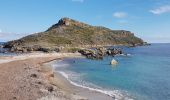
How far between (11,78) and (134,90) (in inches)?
804

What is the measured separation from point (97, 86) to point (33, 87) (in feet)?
41.2

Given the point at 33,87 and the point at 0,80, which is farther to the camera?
the point at 0,80

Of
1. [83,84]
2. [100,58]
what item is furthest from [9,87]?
[100,58]

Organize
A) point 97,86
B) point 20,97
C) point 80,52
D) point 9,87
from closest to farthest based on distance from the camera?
1. point 20,97
2. point 9,87
3. point 97,86
4. point 80,52

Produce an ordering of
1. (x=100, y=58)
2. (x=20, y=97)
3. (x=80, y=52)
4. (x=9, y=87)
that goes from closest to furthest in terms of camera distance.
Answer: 1. (x=20, y=97)
2. (x=9, y=87)
3. (x=100, y=58)
4. (x=80, y=52)

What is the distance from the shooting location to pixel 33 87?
1730 inches

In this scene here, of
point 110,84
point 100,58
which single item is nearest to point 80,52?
point 100,58

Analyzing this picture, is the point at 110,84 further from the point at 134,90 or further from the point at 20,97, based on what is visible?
the point at 20,97

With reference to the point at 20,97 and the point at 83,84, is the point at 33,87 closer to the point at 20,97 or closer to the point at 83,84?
the point at 20,97

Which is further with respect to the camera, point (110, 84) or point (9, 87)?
point (110, 84)

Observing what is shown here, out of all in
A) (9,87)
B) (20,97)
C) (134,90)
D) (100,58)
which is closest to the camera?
(20,97)

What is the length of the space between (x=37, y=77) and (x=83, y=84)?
26.4 feet

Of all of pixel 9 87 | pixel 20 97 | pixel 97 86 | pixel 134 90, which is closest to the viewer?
pixel 20 97

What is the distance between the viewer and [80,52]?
133m
